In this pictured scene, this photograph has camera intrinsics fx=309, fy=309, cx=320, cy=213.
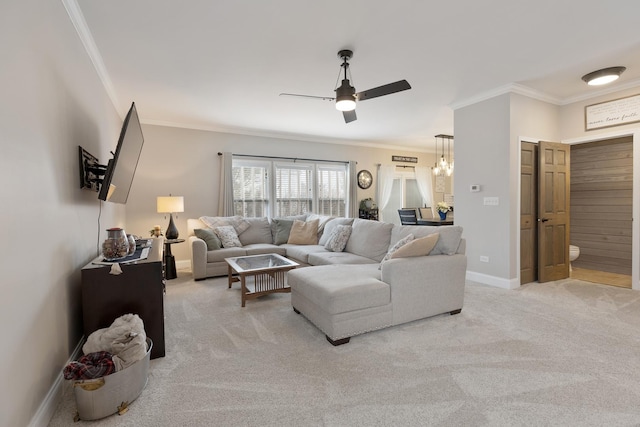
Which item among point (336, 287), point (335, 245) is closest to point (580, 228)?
point (335, 245)

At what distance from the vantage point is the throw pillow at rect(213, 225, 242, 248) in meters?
4.73

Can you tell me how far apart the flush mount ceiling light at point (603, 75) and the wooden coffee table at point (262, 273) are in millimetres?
3934

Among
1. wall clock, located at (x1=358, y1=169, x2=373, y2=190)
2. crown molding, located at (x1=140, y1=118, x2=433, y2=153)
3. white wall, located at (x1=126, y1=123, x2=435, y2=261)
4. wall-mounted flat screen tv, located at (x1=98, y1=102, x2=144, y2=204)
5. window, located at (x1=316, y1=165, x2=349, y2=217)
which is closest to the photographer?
wall-mounted flat screen tv, located at (x1=98, y1=102, x2=144, y2=204)

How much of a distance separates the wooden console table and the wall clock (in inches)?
225

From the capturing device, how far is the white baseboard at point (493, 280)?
3.88 m

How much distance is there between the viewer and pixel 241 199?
236 inches

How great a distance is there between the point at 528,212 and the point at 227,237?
4242 mm

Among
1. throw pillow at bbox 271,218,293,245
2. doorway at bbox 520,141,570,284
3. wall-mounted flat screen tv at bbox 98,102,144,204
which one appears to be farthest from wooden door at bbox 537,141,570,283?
wall-mounted flat screen tv at bbox 98,102,144,204

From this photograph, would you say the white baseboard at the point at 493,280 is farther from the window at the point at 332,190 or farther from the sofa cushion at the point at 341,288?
the window at the point at 332,190

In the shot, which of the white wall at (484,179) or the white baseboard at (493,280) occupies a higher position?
the white wall at (484,179)

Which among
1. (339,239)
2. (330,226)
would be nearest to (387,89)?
(339,239)

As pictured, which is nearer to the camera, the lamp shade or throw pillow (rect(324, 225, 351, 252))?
throw pillow (rect(324, 225, 351, 252))

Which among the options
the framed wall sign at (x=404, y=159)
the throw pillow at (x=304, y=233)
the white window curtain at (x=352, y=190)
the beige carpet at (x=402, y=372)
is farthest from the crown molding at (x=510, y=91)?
the framed wall sign at (x=404, y=159)

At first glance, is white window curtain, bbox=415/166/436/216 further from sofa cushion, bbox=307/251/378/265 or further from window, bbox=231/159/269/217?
sofa cushion, bbox=307/251/378/265
